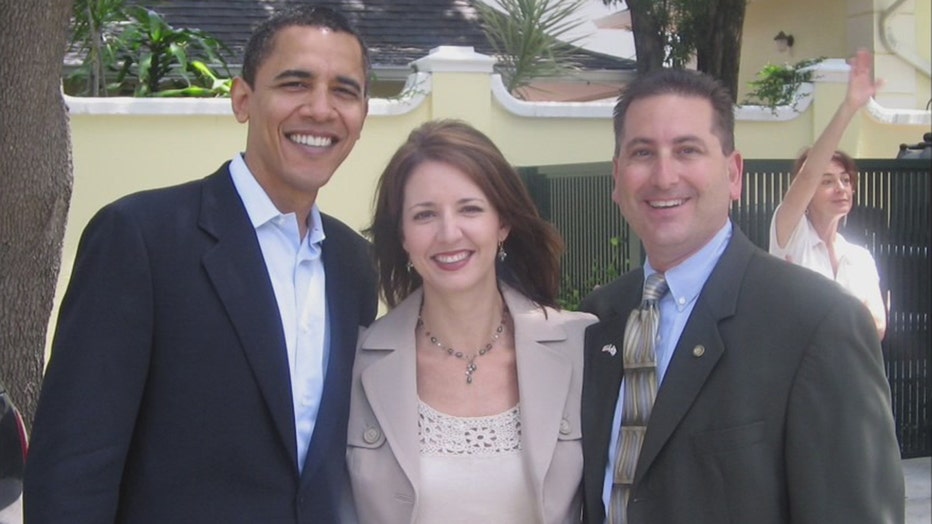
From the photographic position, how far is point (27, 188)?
5.20m

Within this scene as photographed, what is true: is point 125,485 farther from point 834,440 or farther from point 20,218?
point 20,218

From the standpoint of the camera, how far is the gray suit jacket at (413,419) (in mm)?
2793

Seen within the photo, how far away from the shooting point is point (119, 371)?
7.61 ft

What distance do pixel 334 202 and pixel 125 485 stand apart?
6.31 metres

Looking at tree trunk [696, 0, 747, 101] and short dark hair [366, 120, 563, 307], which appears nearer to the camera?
short dark hair [366, 120, 563, 307]

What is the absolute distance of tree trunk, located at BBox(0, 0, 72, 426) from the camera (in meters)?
5.18

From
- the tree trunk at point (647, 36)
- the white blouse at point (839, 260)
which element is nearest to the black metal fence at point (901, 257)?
the white blouse at point (839, 260)

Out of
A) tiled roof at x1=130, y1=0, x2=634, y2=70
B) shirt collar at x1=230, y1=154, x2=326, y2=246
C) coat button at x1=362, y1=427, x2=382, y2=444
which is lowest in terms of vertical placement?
coat button at x1=362, y1=427, x2=382, y2=444

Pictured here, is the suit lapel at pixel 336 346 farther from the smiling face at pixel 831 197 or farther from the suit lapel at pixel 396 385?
the smiling face at pixel 831 197

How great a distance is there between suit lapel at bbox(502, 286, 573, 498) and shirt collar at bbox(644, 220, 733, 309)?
46cm

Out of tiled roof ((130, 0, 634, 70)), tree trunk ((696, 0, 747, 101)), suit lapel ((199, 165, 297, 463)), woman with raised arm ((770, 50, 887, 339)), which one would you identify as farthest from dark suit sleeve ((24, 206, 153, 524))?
tiled roof ((130, 0, 634, 70))

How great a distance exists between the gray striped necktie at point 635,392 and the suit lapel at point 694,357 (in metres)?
0.07

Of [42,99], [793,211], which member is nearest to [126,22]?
[42,99]

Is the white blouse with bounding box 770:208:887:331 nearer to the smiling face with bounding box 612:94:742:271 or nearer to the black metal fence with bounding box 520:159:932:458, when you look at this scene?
the black metal fence with bounding box 520:159:932:458
